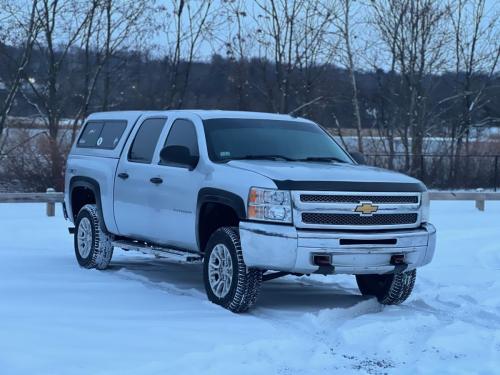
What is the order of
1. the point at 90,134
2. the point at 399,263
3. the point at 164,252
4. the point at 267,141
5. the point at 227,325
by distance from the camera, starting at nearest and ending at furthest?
the point at 227,325, the point at 399,263, the point at 267,141, the point at 164,252, the point at 90,134

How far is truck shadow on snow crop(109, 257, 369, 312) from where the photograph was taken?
8.23 metres

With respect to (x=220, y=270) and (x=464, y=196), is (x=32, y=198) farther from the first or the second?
(x=464, y=196)

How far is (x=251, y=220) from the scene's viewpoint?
7.17 metres

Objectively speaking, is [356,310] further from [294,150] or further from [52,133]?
[52,133]

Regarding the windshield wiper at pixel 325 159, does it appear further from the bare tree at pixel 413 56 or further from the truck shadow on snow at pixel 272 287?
the bare tree at pixel 413 56

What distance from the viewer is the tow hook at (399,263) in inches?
292

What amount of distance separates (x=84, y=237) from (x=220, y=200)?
3.14 metres

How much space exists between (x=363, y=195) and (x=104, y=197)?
11.8 feet

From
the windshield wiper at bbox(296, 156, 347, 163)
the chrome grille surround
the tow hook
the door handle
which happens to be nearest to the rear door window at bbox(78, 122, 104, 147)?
the door handle

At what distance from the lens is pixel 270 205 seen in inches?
277

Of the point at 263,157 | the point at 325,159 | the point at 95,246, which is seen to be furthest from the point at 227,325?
the point at 95,246

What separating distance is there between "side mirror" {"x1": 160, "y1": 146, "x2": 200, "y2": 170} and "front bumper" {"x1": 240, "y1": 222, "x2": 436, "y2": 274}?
1.16m

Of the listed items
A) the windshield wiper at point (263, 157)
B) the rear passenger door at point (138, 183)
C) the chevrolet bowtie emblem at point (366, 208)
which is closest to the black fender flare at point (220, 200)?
the windshield wiper at point (263, 157)

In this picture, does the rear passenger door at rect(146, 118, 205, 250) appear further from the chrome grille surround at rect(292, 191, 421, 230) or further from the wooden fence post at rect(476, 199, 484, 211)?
the wooden fence post at rect(476, 199, 484, 211)
